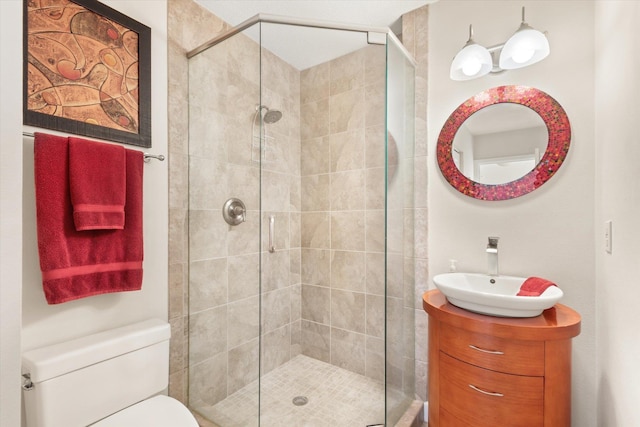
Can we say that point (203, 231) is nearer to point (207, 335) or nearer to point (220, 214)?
point (220, 214)

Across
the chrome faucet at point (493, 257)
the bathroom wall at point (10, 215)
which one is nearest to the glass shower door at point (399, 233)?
the chrome faucet at point (493, 257)

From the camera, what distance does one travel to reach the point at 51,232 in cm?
114

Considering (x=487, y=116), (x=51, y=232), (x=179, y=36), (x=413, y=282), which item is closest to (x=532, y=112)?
(x=487, y=116)

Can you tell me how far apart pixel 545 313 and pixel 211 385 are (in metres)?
1.79

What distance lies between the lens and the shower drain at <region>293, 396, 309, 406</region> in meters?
1.82

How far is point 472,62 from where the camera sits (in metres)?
1.59

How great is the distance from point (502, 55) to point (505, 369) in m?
1.52

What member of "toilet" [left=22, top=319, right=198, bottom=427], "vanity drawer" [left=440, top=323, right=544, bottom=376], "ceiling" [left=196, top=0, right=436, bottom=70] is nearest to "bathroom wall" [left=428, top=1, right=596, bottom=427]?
"ceiling" [left=196, top=0, right=436, bottom=70]

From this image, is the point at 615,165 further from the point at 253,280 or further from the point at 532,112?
the point at 253,280

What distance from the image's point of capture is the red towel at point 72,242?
113cm

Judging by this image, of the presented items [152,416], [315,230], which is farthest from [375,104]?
[152,416]

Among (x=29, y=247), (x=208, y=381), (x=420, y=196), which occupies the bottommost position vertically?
(x=208, y=381)

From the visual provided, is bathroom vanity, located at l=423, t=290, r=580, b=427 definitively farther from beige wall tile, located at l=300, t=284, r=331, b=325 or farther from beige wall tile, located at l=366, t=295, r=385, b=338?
beige wall tile, located at l=300, t=284, r=331, b=325

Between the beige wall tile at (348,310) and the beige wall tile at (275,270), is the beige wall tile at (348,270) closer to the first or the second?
the beige wall tile at (348,310)
